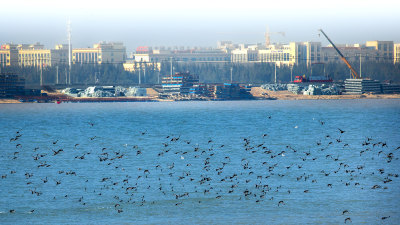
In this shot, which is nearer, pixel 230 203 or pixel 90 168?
pixel 230 203

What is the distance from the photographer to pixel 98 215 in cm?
5778

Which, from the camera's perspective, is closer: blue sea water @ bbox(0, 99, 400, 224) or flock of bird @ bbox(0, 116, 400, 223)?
blue sea water @ bbox(0, 99, 400, 224)

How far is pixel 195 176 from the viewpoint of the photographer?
244 ft

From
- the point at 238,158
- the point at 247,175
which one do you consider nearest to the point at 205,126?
the point at 238,158

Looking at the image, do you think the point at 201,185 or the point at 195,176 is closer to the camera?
the point at 201,185

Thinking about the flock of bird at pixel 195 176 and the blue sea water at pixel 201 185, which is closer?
the blue sea water at pixel 201 185

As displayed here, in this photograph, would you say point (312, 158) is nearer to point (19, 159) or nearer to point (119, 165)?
point (119, 165)

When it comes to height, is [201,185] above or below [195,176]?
below

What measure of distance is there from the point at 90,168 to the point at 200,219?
26444 mm

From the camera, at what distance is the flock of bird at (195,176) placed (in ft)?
210

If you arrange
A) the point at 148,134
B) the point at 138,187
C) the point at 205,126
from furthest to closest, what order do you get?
1. the point at 205,126
2. the point at 148,134
3. the point at 138,187

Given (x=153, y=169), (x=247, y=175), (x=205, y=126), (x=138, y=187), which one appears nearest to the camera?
(x=138, y=187)

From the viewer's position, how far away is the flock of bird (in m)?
64.0

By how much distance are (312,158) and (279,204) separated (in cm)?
2778
